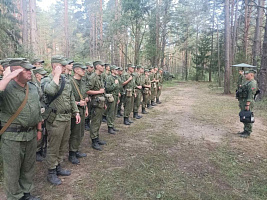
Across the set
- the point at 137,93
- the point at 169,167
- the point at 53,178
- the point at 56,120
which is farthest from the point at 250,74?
the point at 53,178

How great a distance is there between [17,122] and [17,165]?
1.84 ft

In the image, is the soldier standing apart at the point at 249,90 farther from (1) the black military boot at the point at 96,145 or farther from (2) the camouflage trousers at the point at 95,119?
(1) the black military boot at the point at 96,145

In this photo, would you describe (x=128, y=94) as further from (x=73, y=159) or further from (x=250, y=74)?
(x=250, y=74)

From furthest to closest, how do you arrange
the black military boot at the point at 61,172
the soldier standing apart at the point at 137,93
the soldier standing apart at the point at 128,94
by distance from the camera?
the soldier standing apart at the point at 137,93 → the soldier standing apart at the point at 128,94 → the black military boot at the point at 61,172

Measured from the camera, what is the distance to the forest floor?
3.17 meters

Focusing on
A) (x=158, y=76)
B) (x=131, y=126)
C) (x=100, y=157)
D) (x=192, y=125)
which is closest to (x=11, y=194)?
(x=100, y=157)

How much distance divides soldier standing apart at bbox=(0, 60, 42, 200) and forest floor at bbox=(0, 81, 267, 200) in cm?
63

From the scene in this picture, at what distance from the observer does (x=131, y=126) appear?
693 cm

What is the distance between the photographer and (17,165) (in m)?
2.61

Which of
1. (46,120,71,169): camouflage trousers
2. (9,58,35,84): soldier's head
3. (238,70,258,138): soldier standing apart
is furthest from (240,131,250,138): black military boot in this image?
(9,58,35,84): soldier's head

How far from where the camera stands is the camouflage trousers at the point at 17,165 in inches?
100

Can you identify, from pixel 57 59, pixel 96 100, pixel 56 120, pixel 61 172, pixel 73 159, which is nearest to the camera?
pixel 56 120

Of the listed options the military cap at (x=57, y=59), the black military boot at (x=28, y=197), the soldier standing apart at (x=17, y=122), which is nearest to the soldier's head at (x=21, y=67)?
the soldier standing apart at (x=17, y=122)

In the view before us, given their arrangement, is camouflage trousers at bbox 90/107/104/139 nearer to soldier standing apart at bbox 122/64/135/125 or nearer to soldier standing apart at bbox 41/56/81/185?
soldier standing apart at bbox 41/56/81/185
